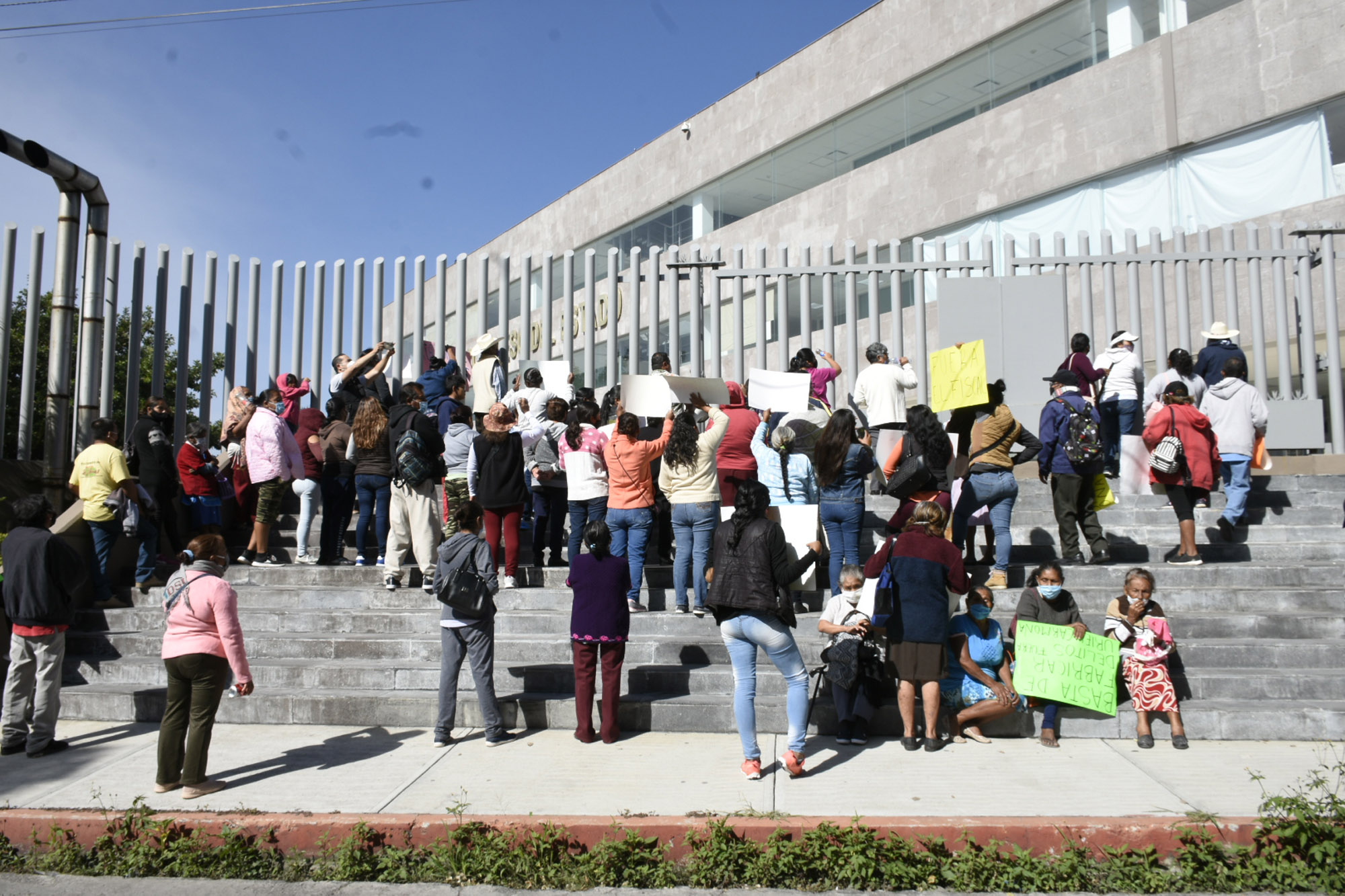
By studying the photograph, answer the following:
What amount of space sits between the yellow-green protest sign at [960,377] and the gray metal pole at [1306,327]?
528 centimetres

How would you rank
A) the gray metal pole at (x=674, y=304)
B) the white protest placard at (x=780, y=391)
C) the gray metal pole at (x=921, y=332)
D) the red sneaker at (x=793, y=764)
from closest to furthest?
1. the red sneaker at (x=793, y=764)
2. the white protest placard at (x=780, y=391)
3. the gray metal pole at (x=921, y=332)
4. the gray metal pole at (x=674, y=304)

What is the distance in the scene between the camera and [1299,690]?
21.8 ft

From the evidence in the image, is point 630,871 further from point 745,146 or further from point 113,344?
point 745,146

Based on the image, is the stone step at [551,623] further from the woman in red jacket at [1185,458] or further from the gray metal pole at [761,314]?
the gray metal pole at [761,314]

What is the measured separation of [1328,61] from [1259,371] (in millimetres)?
6519

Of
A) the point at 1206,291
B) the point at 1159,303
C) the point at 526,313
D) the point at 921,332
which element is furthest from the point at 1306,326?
the point at 526,313

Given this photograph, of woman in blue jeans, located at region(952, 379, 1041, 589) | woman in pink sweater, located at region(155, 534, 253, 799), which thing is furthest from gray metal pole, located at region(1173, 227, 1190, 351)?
woman in pink sweater, located at region(155, 534, 253, 799)

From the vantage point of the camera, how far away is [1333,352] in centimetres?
1193

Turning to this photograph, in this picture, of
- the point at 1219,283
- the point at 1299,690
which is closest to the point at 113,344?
the point at 1299,690

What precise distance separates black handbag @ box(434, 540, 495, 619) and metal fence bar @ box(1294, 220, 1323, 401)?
34.4 feet

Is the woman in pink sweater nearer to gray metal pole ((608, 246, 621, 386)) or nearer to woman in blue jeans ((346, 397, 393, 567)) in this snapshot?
Result: woman in blue jeans ((346, 397, 393, 567))

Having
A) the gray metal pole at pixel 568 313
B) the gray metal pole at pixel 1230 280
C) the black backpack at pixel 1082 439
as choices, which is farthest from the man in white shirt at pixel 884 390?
the gray metal pole at pixel 1230 280

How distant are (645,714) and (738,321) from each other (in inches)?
241

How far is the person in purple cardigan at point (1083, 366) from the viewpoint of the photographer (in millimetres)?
10547
